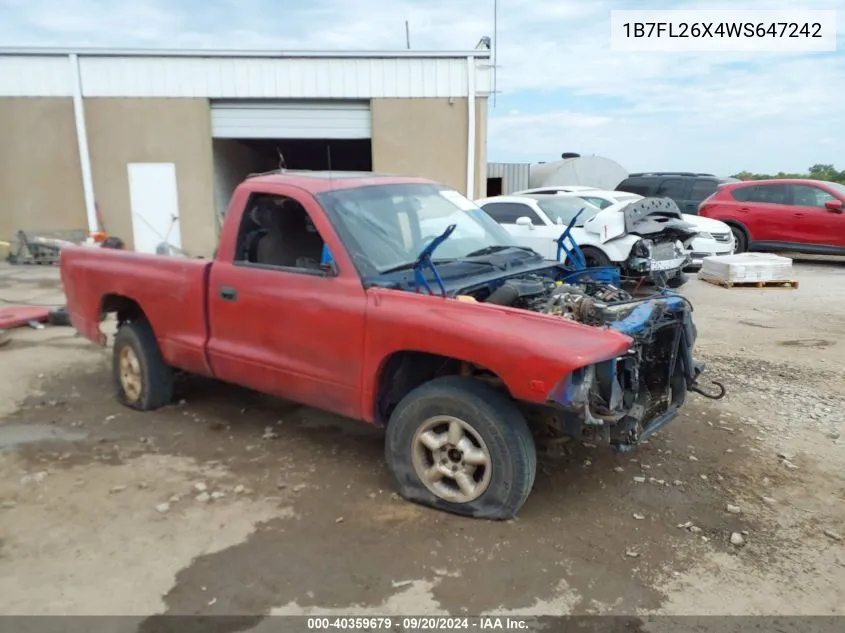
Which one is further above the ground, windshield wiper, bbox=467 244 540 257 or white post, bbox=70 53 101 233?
white post, bbox=70 53 101 233

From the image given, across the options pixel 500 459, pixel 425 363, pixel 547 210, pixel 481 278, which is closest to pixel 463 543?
pixel 500 459

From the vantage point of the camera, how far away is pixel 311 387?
4012 mm

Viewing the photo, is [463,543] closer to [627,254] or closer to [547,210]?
[627,254]

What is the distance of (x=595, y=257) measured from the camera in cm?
1001

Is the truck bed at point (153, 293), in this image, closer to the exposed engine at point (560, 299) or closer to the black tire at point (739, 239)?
the exposed engine at point (560, 299)

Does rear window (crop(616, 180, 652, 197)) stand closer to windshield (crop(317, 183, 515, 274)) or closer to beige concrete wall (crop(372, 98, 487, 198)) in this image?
beige concrete wall (crop(372, 98, 487, 198))

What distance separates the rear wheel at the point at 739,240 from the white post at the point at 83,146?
14.0 m

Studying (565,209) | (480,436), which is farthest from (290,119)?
(480,436)

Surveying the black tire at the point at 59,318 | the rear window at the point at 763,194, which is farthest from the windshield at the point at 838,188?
the black tire at the point at 59,318

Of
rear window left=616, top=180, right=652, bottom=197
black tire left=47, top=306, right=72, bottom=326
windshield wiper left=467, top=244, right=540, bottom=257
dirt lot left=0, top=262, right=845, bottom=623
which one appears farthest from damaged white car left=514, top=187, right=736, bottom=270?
black tire left=47, top=306, right=72, bottom=326

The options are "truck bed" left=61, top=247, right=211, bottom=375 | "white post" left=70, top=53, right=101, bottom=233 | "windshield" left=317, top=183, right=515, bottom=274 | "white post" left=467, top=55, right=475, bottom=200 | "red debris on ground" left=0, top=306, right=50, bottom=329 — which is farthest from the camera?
"white post" left=70, top=53, right=101, bottom=233

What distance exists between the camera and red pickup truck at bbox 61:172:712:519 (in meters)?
3.28

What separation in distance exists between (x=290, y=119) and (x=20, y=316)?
893 cm

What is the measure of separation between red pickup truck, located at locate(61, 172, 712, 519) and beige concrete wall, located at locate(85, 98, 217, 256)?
1123 cm
